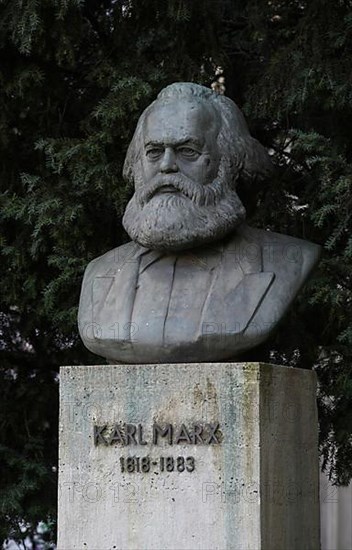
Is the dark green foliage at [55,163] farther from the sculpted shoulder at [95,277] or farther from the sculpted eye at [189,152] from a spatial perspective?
the sculpted eye at [189,152]

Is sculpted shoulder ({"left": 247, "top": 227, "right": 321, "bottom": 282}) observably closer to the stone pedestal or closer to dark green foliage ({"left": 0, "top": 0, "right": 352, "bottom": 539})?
the stone pedestal

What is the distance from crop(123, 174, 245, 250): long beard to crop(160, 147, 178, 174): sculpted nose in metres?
0.03

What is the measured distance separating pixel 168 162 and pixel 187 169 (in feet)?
0.32

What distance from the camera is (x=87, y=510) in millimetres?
5418

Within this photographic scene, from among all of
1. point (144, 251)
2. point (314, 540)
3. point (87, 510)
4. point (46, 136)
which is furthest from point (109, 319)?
point (46, 136)

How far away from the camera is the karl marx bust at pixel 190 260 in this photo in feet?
17.9

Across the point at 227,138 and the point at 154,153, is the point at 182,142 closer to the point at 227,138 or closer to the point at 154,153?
the point at 154,153

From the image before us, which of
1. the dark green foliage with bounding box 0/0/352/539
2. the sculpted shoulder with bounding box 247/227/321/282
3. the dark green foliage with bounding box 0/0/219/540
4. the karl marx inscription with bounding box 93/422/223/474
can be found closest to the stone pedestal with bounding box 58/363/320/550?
the karl marx inscription with bounding box 93/422/223/474

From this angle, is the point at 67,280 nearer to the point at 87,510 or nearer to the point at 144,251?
the point at 144,251

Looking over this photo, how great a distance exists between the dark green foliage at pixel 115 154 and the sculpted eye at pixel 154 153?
3.94ft

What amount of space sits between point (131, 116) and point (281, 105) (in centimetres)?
83

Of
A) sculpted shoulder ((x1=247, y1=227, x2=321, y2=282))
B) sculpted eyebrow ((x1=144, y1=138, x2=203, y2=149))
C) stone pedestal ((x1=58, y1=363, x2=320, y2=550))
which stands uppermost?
sculpted eyebrow ((x1=144, y1=138, x2=203, y2=149))

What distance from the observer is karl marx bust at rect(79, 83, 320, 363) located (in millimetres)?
5469

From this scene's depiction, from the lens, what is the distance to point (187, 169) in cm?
567
